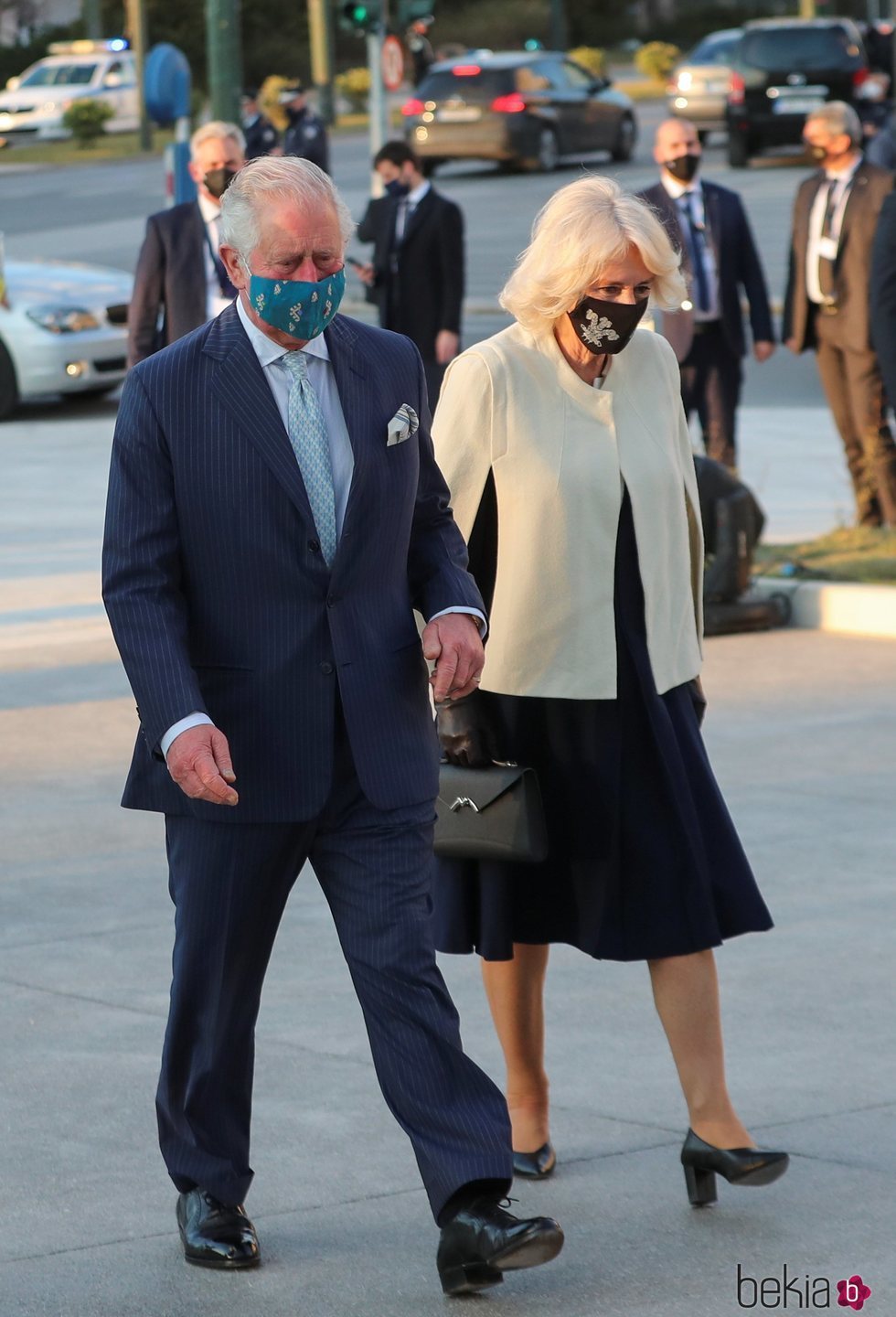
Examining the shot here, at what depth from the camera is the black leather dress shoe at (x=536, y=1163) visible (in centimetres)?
462

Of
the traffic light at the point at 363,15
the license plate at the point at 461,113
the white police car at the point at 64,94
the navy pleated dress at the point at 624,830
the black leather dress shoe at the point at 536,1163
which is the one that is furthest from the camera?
the white police car at the point at 64,94

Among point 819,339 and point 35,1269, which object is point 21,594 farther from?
point 35,1269

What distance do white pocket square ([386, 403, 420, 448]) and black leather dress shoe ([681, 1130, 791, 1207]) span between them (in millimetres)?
1360

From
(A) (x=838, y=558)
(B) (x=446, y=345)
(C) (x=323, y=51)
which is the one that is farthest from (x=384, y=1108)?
(C) (x=323, y=51)

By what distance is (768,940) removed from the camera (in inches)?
242

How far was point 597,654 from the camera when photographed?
4.48 m

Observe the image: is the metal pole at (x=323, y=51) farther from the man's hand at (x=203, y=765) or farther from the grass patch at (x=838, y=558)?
the man's hand at (x=203, y=765)

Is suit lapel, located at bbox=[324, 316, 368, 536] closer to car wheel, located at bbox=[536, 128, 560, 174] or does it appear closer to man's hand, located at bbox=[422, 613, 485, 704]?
man's hand, located at bbox=[422, 613, 485, 704]

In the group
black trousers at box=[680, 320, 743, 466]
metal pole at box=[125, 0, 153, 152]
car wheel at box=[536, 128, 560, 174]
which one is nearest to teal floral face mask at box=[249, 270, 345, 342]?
black trousers at box=[680, 320, 743, 466]

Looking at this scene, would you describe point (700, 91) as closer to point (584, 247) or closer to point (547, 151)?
point (547, 151)

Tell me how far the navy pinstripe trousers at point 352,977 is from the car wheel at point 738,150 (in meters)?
33.5

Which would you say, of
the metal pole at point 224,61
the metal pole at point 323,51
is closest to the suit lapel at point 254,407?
the metal pole at point 224,61

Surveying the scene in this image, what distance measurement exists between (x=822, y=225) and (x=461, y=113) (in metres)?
25.2

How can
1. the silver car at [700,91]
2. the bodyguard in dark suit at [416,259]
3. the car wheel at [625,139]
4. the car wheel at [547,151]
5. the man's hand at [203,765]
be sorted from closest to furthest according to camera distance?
the man's hand at [203,765], the bodyguard in dark suit at [416,259], the car wheel at [547,151], the car wheel at [625,139], the silver car at [700,91]
